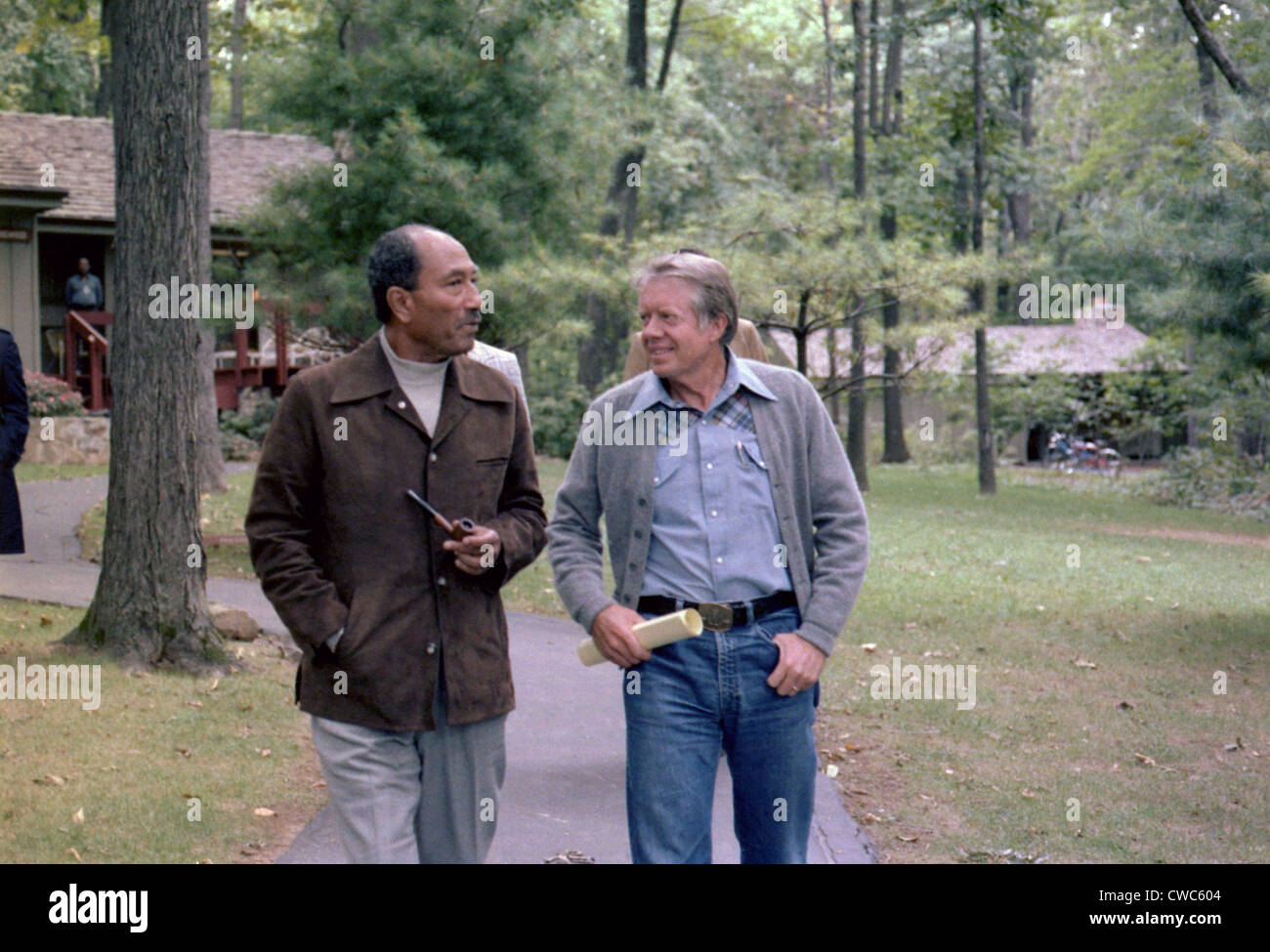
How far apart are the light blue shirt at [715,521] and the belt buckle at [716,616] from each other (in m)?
0.04

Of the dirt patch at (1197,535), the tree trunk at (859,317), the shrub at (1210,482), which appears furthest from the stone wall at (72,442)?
the shrub at (1210,482)

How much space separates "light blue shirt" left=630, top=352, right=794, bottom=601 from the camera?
3.94 meters

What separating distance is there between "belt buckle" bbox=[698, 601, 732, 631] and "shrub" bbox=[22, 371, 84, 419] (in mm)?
19998

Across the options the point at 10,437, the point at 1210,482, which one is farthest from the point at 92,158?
the point at 10,437

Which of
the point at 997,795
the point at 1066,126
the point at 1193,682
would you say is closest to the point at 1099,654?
the point at 1193,682

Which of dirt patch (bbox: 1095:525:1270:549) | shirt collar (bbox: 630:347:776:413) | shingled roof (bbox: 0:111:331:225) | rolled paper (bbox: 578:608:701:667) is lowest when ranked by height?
dirt patch (bbox: 1095:525:1270:549)

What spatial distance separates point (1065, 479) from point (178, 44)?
2798cm

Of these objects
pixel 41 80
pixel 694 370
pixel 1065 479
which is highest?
pixel 41 80

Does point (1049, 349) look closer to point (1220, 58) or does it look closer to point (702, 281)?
point (1220, 58)

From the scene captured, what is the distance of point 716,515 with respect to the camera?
3.96 meters

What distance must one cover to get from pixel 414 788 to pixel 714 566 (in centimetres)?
95

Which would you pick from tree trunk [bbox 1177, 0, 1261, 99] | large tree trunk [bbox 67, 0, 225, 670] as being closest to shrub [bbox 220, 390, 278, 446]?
large tree trunk [bbox 67, 0, 225, 670]

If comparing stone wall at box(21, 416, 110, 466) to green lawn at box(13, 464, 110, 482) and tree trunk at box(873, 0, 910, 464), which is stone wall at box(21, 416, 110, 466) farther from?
tree trunk at box(873, 0, 910, 464)

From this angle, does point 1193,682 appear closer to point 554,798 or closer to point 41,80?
point 554,798
